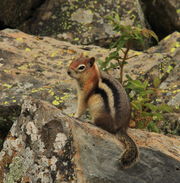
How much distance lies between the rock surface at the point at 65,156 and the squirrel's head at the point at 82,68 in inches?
40.3

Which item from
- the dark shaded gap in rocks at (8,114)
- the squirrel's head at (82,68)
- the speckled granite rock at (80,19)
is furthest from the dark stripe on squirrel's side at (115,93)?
the speckled granite rock at (80,19)

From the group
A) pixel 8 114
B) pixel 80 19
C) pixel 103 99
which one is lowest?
pixel 8 114

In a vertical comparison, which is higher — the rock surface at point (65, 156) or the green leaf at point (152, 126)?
the rock surface at point (65, 156)

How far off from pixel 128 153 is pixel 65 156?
789mm

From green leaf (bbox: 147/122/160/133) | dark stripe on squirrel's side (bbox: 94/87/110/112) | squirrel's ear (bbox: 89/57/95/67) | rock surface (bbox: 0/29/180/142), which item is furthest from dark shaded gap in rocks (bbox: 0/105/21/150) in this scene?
green leaf (bbox: 147/122/160/133)

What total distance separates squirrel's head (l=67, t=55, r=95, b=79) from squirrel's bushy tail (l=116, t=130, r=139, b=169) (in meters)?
1.20

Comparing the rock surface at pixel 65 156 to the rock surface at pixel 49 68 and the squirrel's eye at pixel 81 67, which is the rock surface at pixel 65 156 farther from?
the rock surface at pixel 49 68

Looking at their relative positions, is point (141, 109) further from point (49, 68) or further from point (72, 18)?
point (72, 18)

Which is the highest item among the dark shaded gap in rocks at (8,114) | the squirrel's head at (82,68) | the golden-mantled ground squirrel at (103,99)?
the squirrel's head at (82,68)

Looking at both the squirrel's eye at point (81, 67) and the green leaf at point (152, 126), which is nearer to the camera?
the squirrel's eye at point (81, 67)

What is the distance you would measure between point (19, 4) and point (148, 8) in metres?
4.21

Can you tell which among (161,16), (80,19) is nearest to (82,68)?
(80,19)

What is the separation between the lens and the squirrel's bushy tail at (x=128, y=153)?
4.54m

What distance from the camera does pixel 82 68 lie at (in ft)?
18.9
